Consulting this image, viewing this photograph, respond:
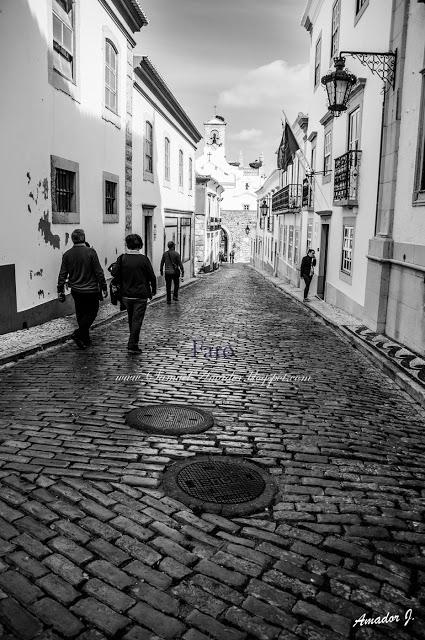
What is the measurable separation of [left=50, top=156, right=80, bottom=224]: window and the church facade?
56.8m

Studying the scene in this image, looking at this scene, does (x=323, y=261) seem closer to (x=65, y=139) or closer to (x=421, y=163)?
(x=421, y=163)

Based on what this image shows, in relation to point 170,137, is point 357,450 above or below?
below

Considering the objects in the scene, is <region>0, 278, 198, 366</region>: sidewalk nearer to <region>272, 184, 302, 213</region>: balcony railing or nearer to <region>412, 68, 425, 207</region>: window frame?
<region>412, 68, 425, 207</region>: window frame

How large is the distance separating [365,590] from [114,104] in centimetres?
1428

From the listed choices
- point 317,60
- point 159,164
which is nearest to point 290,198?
point 317,60

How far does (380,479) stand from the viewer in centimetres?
420

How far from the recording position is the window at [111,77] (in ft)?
45.8

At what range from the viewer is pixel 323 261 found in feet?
58.5

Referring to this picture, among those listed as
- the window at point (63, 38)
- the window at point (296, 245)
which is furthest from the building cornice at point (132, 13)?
the window at point (296, 245)

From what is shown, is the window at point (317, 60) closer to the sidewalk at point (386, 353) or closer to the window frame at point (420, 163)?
the sidewalk at point (386, 353)

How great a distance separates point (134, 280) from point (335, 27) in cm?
1196

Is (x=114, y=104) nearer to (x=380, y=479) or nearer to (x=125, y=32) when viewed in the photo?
(x=125, y=32)

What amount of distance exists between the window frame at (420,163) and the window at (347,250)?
4.63 metres

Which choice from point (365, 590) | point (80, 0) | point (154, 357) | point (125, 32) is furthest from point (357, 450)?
point (125, 32)
